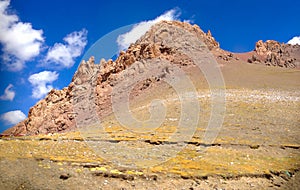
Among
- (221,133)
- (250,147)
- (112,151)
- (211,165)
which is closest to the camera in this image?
(211,165)

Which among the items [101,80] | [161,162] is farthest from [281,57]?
[161,162]

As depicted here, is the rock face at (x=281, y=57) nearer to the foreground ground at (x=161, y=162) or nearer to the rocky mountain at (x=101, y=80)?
the rocky mountain at (x=101, y=80)

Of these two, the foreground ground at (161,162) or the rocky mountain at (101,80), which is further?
the rocky mountain at (101,80)

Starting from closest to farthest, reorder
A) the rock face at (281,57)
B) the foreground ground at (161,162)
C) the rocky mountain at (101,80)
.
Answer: the foreground ground at (161,162) < the rocky mountain at (101,80) < the rock face at (281,57)

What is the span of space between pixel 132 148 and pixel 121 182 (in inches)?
283

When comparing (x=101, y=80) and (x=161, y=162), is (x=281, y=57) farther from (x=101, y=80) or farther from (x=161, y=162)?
(x=161, y=162)

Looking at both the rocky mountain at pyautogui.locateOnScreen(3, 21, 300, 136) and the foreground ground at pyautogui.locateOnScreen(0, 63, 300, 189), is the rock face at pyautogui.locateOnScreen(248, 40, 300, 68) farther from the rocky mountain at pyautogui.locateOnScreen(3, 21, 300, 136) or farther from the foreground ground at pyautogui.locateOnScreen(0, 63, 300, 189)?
the foreground ground at pyautogui.locateOnScreen(0, 63, 300, 189)

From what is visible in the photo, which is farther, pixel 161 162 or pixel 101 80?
pixel 101 80

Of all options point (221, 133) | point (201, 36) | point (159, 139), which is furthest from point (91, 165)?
point (201, 36)

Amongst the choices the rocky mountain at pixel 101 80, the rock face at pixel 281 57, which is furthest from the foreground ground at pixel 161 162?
the rock face at pixel 281 57

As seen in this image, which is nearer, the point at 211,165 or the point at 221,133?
the point at 211,165

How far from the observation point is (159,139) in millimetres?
24297

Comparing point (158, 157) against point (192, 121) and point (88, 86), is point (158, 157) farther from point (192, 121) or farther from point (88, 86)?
point (88, 86)

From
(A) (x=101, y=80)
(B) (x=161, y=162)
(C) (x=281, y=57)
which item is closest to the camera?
(B) (x=161, y=162)
